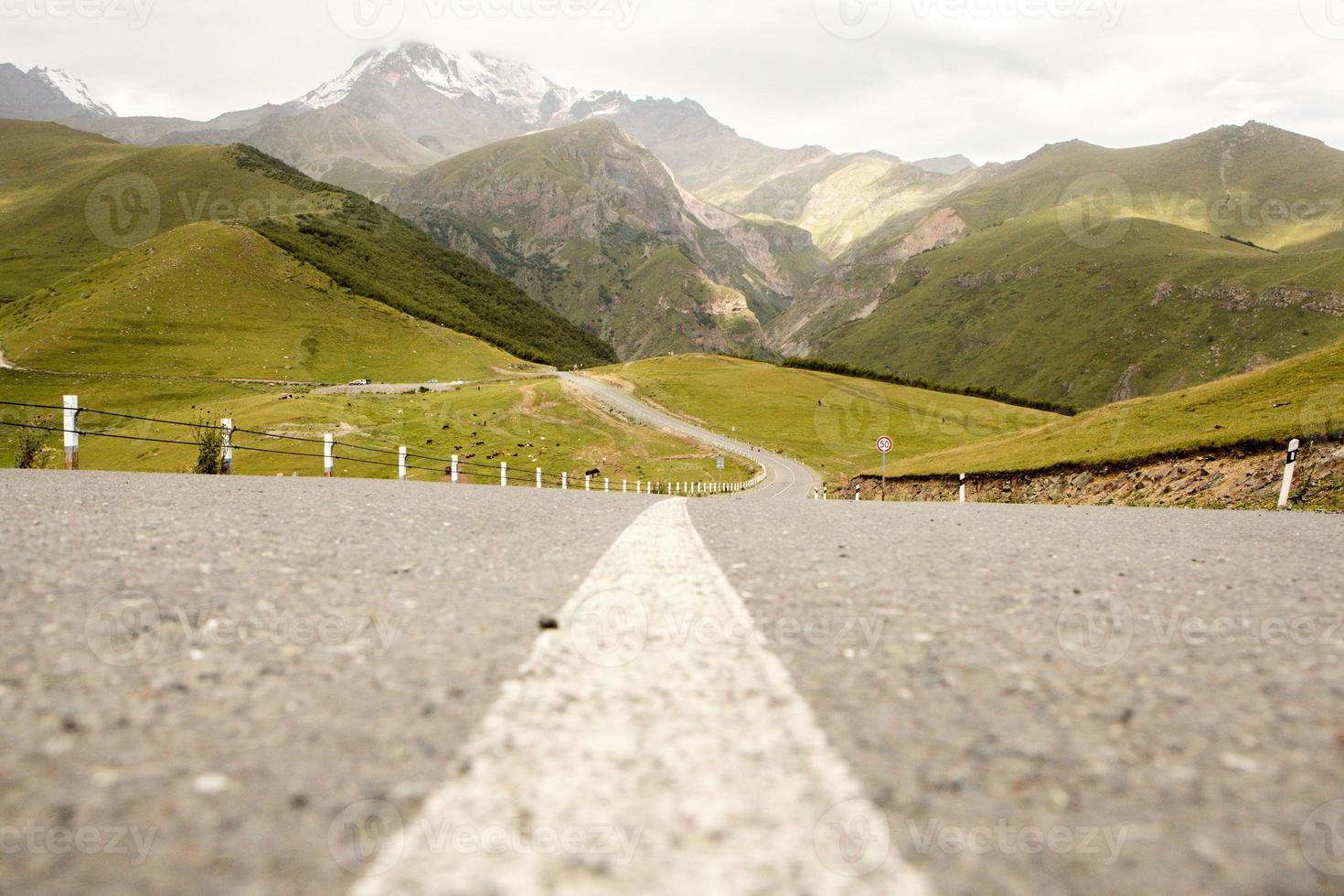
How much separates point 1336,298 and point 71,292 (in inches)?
13108

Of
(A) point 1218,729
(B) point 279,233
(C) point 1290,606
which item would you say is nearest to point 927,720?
(A) point 1218,729

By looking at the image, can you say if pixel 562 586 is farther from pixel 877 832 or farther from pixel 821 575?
pixel 877 832
